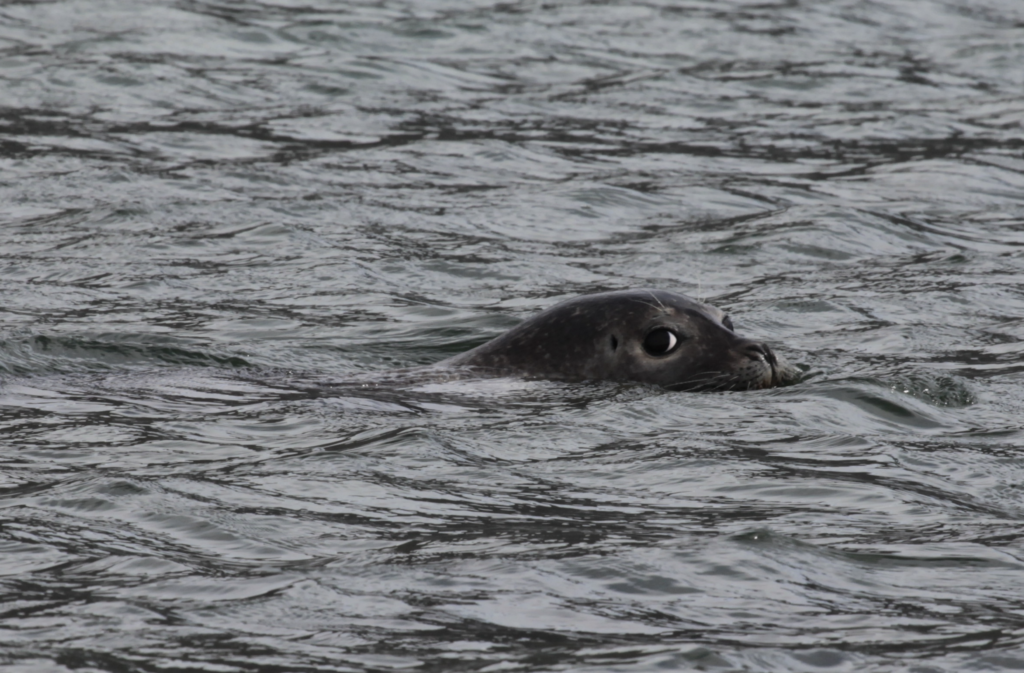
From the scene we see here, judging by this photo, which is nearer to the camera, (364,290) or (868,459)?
(868,459)

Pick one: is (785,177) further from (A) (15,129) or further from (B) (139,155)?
(A) (15,129)

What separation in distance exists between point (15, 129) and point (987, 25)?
39.0ft

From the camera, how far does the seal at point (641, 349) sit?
8.35 m

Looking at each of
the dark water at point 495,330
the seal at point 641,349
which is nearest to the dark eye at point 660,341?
the seal at point 641,349

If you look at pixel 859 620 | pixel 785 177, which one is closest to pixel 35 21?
pixel 785 177

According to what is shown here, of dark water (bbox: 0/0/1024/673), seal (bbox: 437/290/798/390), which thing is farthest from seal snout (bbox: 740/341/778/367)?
dark water (bbox: 0/0/1024/673)

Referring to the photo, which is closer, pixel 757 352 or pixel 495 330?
pixel 757 352

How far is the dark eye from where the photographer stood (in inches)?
332

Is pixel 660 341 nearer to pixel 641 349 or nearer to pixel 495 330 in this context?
pixel 641 349

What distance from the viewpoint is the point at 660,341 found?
8.46 metres

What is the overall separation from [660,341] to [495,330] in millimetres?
1876

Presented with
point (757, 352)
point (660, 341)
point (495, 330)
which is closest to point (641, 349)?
point (660, 341)

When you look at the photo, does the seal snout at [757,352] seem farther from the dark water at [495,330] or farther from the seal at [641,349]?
the dark water at [495,330]

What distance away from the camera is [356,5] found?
2061 cm
